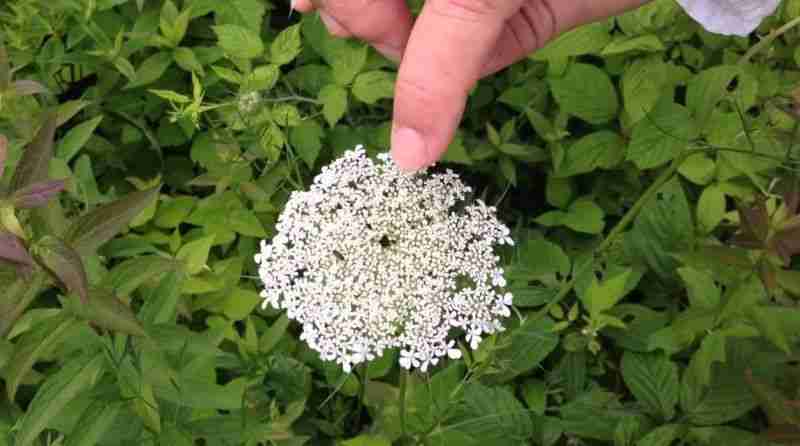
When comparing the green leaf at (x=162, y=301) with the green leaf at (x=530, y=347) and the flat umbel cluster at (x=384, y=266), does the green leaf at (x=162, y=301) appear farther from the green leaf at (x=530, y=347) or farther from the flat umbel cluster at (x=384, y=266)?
the green leaf at (x=530, y=347)

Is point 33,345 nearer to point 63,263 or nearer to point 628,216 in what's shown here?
point 63,263

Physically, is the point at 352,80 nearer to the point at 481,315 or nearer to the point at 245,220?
the point at 245,220

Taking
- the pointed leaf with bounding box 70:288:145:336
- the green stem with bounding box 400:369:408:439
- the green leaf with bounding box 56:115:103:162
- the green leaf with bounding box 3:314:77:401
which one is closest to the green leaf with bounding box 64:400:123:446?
the green leaf with bounding box 3:314:77:401

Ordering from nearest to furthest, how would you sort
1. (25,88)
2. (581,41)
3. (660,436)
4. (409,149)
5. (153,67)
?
(409,149)
(25,88)
(660,436)
(581,41)
(153,67)

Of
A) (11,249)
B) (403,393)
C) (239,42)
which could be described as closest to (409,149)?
(403,393)

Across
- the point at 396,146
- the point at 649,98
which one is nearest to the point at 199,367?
the point at 396,146
